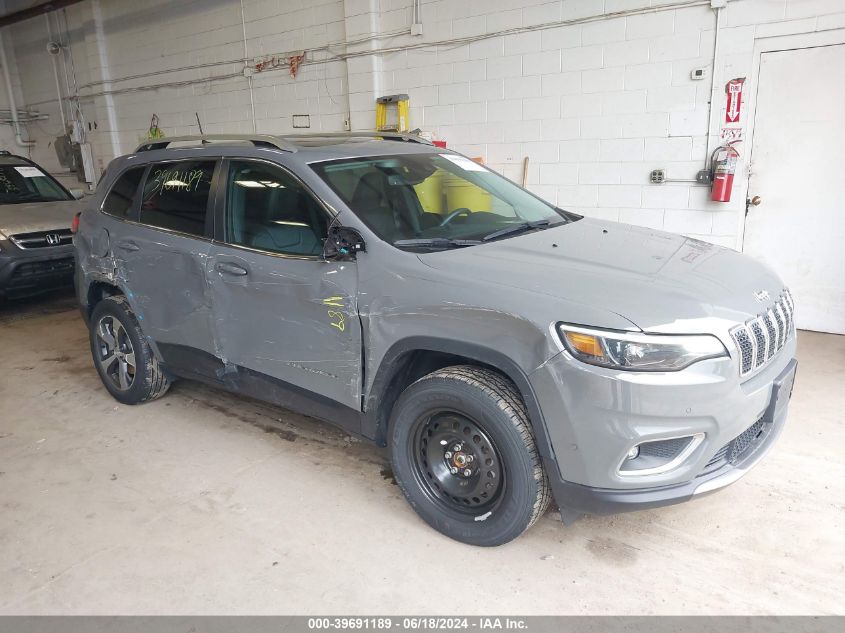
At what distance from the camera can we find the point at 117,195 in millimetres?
4078

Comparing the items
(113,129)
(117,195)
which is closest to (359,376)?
(117,195)

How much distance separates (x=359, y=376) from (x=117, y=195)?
2.40 meters

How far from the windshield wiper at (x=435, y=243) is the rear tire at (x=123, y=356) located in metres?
2.15

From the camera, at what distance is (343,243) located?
8.84 feet

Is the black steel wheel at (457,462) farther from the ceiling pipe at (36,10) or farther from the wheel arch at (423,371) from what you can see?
the ceiling pipe at (36,10)

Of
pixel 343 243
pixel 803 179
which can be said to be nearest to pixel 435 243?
pixel 343 243

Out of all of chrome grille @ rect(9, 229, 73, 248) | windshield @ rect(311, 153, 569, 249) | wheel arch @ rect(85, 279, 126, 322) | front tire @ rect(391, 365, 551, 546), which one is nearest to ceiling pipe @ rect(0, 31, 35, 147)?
chrome grille @ rect(9, 229, 73, 248)

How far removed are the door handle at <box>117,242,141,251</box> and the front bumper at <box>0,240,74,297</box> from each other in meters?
3.16

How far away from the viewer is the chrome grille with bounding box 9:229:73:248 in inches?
247

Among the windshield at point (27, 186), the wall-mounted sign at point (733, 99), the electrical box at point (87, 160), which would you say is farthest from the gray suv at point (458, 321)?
the electrical box at point (87, 160)

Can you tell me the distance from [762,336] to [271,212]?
89.8 inches

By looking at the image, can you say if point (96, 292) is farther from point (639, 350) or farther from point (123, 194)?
point (639, 350)

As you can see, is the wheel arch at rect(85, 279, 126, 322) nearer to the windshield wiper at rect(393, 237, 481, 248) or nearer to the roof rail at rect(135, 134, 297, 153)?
the roof rail at rect(135, 134, 297, 153)

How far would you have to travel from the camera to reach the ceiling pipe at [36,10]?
33.4 ft
